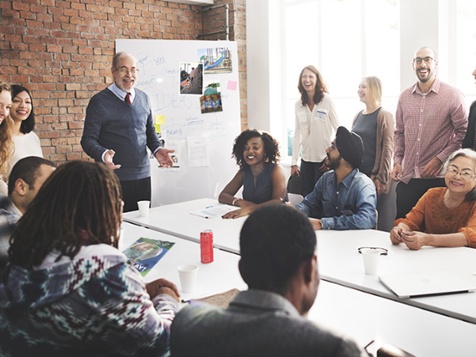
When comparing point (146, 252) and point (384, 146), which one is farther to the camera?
point (384, 146)

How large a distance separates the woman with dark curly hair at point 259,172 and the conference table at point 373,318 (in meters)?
1.49

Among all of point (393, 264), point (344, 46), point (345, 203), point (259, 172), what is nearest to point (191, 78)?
point (344, 46)

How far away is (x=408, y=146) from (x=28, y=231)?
142 inches

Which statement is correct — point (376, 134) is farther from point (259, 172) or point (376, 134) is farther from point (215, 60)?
point (215, 60)

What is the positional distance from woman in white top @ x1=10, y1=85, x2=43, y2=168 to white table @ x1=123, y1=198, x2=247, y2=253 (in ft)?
3.24

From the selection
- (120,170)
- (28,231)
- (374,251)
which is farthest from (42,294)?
(120,170)

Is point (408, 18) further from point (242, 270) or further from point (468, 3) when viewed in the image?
point (242, 270)

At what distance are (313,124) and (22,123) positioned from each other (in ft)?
8.93

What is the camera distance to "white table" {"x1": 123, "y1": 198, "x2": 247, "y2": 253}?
2870 millimetres

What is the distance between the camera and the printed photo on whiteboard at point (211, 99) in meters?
5.62

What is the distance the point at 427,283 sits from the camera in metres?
2.00

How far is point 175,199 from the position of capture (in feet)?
18.7

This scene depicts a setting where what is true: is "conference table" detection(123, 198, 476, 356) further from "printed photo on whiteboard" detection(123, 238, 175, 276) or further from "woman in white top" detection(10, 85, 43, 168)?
"woman in white top" detection(10, 85, 43, 168)

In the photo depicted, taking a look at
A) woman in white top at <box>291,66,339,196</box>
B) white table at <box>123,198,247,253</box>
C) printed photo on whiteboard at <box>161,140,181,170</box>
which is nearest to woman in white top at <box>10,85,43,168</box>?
white table at <box>123,198,247,253</box>
